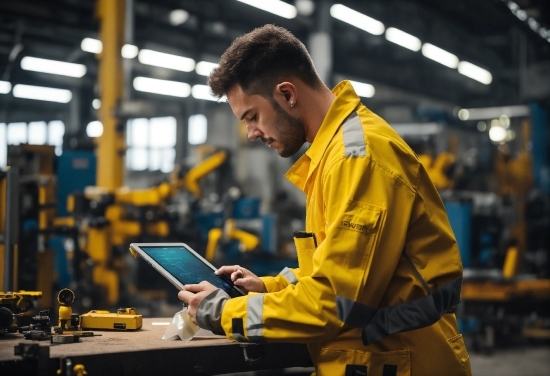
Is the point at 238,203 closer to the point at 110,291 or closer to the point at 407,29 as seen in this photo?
the point at 110,291

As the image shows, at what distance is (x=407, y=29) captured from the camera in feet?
42.6

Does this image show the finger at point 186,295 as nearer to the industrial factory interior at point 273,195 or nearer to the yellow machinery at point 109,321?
the industrial factory interior at point 273,195

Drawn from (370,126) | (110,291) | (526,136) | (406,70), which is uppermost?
(406,70)

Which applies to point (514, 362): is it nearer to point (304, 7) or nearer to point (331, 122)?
point (331, 122)

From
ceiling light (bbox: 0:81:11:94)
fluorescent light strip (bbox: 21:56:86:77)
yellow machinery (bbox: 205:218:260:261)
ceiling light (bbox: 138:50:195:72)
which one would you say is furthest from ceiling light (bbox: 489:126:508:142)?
ceiling light (bbox: 0:81:11:94)

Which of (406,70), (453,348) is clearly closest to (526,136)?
(406,70)

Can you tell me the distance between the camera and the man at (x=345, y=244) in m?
1.58

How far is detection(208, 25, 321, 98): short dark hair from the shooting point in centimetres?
185

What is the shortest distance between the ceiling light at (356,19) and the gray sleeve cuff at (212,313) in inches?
396

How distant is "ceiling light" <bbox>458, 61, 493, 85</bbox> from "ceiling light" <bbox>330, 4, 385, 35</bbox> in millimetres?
3804

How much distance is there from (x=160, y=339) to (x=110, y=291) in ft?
20.0

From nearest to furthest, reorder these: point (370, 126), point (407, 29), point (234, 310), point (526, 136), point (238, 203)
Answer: point (234, 310), point (370, 126), point (238, 203), point (526, 136), point (407, 29)

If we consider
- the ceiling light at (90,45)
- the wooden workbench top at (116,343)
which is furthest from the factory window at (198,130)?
the wooden workbench top at (116,343)

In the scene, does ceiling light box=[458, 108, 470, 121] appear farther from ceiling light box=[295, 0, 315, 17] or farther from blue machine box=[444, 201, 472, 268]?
blue machine box=[444, 201, 472, 268]
